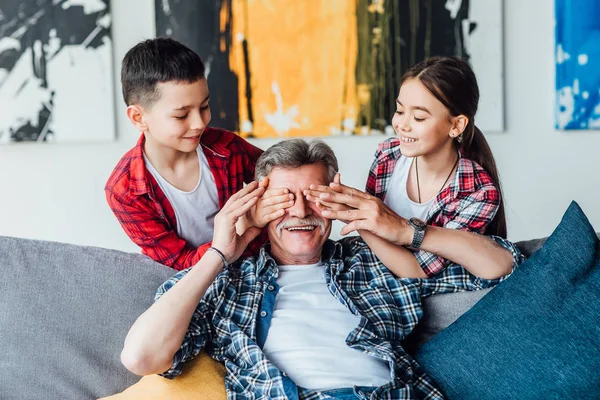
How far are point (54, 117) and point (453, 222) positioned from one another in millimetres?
2343

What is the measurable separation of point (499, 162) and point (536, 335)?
2045 millimetres

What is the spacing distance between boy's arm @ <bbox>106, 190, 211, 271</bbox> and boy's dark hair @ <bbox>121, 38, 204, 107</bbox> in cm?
33

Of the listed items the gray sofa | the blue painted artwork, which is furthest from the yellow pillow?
the blue painted artwork

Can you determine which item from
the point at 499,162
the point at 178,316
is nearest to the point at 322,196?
the point at 178,316

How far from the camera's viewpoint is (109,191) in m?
2.25

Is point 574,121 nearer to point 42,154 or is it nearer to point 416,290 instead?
point 416,290

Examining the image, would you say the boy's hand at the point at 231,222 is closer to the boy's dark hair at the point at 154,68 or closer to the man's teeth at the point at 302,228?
the man's teeth at the point at 302,228

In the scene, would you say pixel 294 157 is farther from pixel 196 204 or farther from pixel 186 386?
pixel 186 386

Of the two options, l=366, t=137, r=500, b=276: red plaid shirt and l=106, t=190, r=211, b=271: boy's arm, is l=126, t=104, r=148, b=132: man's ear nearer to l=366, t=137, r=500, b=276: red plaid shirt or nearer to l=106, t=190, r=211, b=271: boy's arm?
l=106, t=190, r=211, b=271: boy's arm

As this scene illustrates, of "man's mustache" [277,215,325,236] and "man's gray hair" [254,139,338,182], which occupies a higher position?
"man's gray hair" [254,139,338,182]

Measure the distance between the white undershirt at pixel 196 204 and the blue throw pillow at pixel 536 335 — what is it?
84cm

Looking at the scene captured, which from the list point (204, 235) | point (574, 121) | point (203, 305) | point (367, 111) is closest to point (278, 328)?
point (203, 305)

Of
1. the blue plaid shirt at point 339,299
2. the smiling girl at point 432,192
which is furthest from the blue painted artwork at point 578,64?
the blue plaid shirt at point 339,299

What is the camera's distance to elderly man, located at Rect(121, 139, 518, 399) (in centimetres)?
175
